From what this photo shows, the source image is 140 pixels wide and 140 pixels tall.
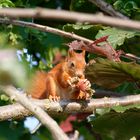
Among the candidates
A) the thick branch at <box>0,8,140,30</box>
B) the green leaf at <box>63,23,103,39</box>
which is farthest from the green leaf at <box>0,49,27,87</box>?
the green leaf at <box>63,23,103,39</box>

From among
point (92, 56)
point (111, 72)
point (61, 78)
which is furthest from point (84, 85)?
point (61, 78)

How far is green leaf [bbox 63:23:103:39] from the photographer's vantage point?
2053mm

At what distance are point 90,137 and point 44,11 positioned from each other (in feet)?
8.51

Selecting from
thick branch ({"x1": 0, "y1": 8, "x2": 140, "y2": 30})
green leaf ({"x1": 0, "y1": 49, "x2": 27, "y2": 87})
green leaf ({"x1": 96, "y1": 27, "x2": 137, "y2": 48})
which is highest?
thick branch ({"x1": 0, "y1": 8, "x2": 140, "y2": 30})

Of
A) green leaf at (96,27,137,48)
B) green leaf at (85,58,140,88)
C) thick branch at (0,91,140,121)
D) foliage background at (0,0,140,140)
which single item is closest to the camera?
thick branch at (0,91,140,121)

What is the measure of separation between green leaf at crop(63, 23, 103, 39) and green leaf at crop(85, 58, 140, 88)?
444 mm

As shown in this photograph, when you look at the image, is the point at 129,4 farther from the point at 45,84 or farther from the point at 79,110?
the point at 79,110

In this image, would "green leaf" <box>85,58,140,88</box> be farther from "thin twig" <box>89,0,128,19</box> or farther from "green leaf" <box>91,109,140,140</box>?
"thin twig" <box>89,0,128,19</box>

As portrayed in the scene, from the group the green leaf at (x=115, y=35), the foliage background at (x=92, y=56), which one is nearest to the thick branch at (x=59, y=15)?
the foliage background at (x=92, y=56)

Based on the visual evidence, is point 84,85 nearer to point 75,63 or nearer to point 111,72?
point 111,72

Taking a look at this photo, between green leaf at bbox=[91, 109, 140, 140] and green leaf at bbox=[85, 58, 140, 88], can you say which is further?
green leaf at bbox=[91, 109, 140, 140]

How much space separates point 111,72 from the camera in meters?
1.59

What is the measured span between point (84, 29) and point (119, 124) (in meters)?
0.52

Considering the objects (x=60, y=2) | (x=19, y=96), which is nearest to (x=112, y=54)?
(x=19, y=96)
